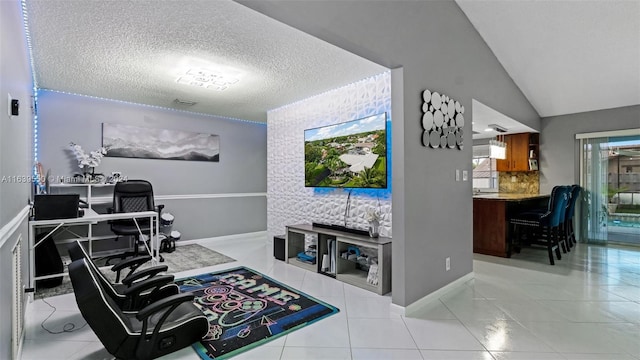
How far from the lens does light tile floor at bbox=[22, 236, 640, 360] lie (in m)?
2.14

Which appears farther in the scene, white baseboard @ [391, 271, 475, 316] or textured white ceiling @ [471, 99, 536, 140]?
textured white ceiling @ [471, 99, 536, 140]

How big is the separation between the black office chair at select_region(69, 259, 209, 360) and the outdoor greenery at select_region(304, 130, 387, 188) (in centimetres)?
245

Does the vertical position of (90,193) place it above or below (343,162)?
below

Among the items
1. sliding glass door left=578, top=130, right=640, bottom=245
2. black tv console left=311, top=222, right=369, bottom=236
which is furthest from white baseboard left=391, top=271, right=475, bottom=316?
sliding glass door left=578, top=130, right=640, bottom=245

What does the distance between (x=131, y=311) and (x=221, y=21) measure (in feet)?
8.19

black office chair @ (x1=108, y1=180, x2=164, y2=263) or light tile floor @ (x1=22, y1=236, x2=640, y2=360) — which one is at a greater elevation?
black office chair @ (x1=108, y1=180, x2=164, y2=263)

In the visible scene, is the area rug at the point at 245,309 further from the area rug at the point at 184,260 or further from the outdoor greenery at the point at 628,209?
the outdoor greenery at the point at 628,209

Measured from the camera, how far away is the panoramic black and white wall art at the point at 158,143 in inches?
197

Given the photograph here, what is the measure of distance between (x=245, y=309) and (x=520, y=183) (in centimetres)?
651

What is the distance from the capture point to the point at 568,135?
592 cm

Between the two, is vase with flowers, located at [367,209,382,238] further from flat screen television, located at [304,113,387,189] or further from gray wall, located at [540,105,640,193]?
gray wall, located at [540,105,640,193]

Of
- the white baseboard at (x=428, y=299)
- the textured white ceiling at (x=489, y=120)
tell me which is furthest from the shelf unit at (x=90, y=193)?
the textured white ceiling at (x=489, y=120)

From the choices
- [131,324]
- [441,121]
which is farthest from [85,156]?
[441,121]

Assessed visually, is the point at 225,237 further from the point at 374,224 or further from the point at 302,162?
the point at 374,224
